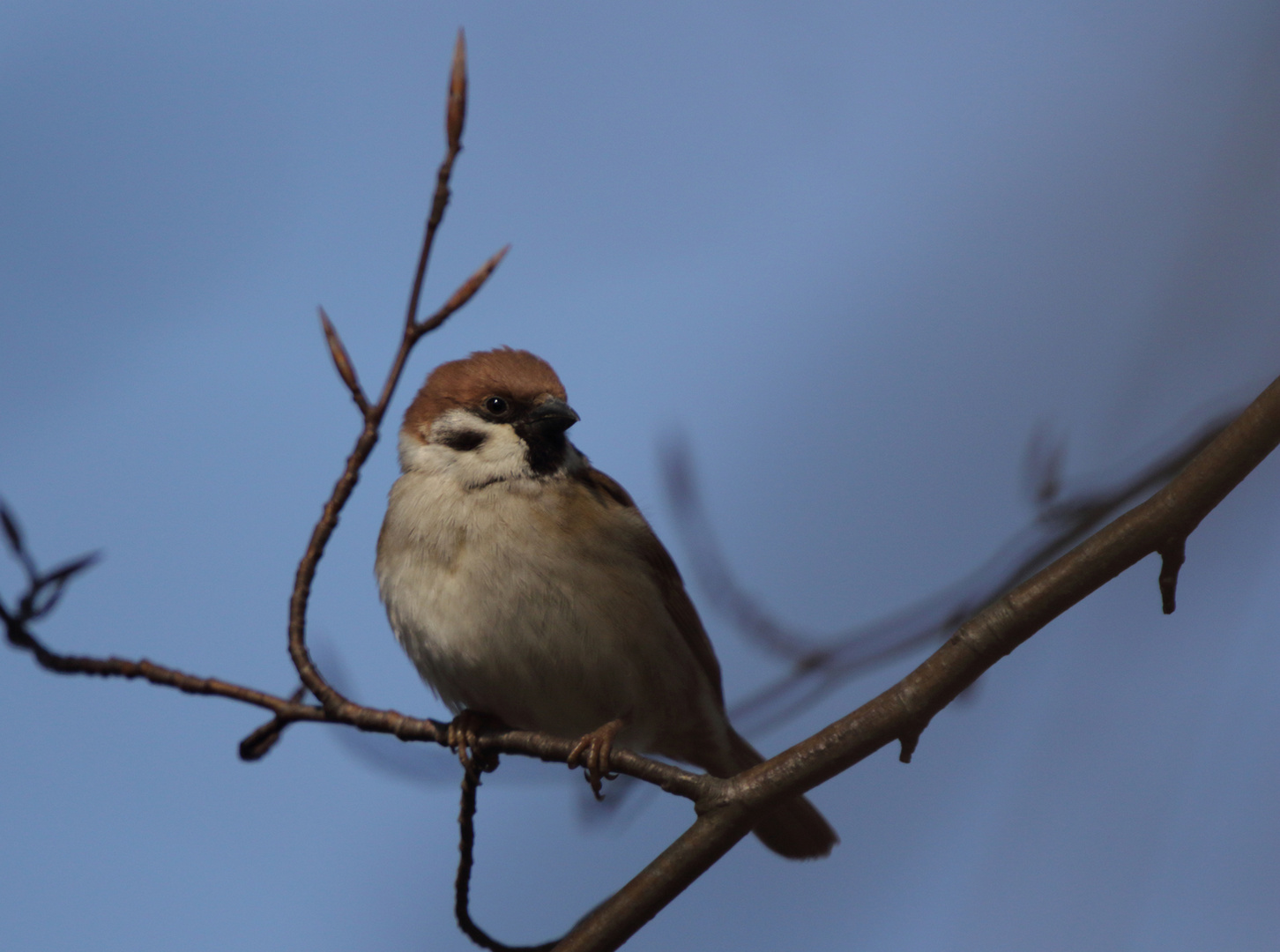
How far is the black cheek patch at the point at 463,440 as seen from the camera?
404 cm

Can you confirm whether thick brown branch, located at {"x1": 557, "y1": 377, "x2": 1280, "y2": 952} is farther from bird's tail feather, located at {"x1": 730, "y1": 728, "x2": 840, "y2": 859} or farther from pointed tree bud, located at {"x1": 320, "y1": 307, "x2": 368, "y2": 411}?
bird's tail feather, located at {"x1": 730, "y1": 728, "x2": 840, "y2": 859}

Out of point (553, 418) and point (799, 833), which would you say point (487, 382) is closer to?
point (553, 418)

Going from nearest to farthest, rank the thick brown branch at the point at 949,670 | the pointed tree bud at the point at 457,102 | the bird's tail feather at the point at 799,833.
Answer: the thick brown branch at the point at 949,670, the pointed tree bud at the point at 457,102, the bird's tail feather at the point at 799,833

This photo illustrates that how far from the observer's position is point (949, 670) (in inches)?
82.7

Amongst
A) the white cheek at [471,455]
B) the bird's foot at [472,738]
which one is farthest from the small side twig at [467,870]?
the white cheek at [471,455]

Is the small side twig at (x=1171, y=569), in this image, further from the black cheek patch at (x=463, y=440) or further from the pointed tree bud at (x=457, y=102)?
the black cheek patch at (x=463, y=440)

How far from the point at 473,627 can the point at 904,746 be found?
5.71 ft

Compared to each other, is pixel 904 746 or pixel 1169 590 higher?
pixel 1169 590

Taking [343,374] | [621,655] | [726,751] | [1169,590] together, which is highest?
[343,374]

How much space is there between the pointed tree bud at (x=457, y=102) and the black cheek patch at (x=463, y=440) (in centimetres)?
164

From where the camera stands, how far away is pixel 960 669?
210 cm

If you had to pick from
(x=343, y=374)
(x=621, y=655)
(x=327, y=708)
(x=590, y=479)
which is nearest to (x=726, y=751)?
(x=621, y=655)

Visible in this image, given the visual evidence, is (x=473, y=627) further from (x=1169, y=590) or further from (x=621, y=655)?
(x=1169, y=590)

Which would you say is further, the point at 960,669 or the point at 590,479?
the point at 590,479
